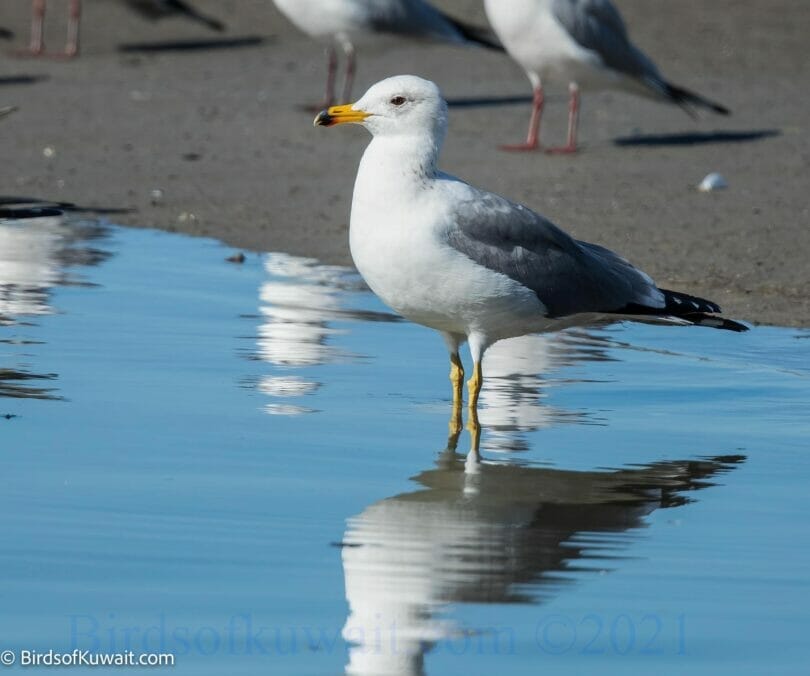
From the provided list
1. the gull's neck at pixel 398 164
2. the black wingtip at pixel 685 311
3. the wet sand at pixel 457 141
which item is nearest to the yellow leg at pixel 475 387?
the black wingtip at pixel 685 311

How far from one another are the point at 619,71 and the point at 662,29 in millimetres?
4381

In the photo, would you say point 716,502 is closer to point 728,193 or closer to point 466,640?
point 466,640

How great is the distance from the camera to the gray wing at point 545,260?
6152mm

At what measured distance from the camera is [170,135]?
13.2 m

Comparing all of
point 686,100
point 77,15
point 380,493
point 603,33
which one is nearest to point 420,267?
point 380,493

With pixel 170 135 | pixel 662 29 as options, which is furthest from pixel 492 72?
pixel 170 135

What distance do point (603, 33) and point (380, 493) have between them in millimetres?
8417

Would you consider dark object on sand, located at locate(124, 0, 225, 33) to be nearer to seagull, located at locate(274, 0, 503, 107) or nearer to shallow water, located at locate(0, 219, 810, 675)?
seagull, located at locate(274, 0, 503, 107)

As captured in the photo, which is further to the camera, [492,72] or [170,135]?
[492,72]

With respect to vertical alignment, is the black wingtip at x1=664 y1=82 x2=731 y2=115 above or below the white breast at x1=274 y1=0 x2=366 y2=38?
below

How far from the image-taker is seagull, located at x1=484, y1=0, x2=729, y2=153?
41.7 feet

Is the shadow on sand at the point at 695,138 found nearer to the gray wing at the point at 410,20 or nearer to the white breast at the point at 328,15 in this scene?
the gray wing at the point at 410,20

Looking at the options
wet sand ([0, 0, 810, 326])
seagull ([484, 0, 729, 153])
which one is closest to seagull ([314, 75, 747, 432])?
wet sand ([0, 0, 810, 326])

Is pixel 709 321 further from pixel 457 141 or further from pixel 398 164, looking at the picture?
pixel 457 141
